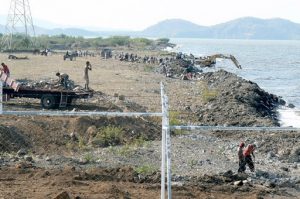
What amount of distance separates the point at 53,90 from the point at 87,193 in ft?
41.8

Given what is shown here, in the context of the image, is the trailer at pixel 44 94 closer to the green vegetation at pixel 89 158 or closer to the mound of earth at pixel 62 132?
the mound of earth at pixel 62 132

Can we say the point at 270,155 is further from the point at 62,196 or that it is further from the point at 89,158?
the point at 62,196

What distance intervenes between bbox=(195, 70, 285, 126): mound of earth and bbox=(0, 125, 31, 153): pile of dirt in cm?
1002

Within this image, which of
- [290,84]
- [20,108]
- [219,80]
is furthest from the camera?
[290,84]

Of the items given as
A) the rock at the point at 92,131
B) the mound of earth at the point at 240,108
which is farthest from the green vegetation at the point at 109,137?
the mound of earth at the point at 240,108

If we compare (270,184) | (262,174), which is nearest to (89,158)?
(262,174)

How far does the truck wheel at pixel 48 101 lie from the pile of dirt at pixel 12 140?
17.5ft

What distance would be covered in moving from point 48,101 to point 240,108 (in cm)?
1005

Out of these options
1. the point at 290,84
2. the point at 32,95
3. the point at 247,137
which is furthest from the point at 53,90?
the point at 290,84

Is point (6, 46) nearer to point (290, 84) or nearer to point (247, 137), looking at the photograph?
point (290, 84)

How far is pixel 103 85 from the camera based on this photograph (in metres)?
36.4

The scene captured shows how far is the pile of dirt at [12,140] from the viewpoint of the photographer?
54.1 ft

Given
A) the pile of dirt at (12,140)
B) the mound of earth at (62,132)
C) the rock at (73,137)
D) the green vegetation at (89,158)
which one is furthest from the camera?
the rock at (73,137)

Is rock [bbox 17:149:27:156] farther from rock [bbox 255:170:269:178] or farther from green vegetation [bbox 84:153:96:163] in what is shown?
rock [bbox 255:170:269:178]
